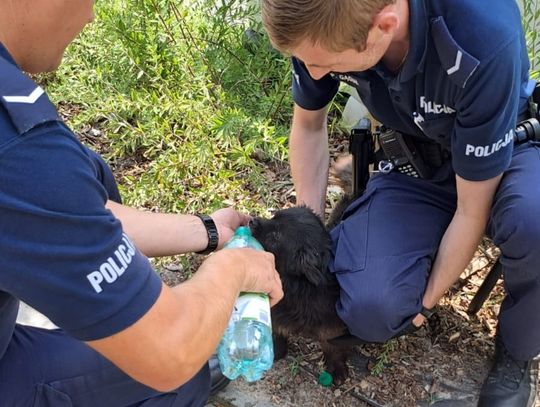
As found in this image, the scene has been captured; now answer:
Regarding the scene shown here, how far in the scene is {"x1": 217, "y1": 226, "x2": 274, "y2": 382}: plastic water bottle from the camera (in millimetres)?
1818

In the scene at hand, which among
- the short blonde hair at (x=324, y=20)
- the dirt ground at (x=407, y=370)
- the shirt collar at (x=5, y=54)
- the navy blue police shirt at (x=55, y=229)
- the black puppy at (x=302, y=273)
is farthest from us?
the dirt ground at (x=407, y=370)

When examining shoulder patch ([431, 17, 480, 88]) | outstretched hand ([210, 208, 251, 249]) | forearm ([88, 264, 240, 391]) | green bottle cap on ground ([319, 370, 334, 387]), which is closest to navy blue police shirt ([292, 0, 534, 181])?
shoulder patch ([431, 17, 480, 88])

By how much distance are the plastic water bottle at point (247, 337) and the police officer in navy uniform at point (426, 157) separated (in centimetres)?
47

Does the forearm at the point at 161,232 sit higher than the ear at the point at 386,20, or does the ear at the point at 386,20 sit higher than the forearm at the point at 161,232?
the ear at the point at 386,20

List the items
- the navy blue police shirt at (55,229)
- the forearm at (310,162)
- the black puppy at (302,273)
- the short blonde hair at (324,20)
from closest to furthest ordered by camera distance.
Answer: the navy blue police shirt at (55,229) < the short blonde hair at (324,20) < the black puppy at (302,273) < the forearm at (310,162)

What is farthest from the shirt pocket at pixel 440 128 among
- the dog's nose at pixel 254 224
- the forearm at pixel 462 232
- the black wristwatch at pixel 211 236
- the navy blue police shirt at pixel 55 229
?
the navy blue police shirt at pixel 55 229

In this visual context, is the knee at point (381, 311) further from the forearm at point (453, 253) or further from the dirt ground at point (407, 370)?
the dirt ground at point (407, 370)

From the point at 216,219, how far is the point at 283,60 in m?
1.66

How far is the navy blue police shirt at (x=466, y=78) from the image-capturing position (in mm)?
1824

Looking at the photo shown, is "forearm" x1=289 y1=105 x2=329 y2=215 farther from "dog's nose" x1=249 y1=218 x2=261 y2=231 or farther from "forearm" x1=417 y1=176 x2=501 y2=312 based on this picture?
"forearm" x1=417 y1=176 x2=501 y2=312

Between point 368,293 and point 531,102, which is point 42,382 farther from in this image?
point 531,102

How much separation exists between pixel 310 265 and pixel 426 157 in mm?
633

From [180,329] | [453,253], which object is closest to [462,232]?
[453,253]

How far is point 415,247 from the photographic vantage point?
2387mm
